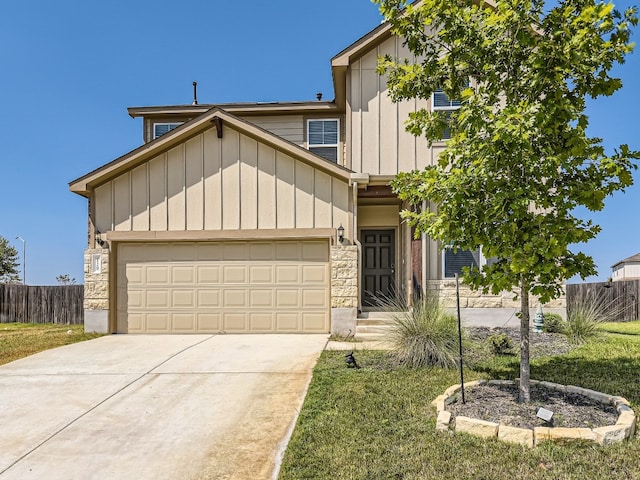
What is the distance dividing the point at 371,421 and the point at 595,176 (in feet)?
11.1

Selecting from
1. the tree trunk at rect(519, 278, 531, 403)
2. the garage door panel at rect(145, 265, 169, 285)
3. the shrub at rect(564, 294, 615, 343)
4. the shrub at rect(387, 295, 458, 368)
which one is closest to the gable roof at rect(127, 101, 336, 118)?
the garage door panel at rect(145, 265, 169, 285)

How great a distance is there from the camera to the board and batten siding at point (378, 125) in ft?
33.9

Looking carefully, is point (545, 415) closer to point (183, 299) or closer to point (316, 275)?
point (316, 275)

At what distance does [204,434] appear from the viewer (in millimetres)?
4266

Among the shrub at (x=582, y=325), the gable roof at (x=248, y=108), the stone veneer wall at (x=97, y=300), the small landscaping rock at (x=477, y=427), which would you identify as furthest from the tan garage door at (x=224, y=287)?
the small landscaping rock at (x=477, y=427)

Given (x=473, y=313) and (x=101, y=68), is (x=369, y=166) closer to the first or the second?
(x=473, y=313)

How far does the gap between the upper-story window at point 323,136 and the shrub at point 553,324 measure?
22.6 ft

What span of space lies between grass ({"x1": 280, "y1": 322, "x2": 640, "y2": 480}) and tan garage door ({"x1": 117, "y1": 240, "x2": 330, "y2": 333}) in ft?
12.7

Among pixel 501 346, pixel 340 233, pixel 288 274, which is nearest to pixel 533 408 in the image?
pixel 501 346

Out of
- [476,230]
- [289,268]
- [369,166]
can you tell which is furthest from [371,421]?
[369,166]

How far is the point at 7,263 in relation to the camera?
32.1 meters

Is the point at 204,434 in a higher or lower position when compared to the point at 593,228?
lower

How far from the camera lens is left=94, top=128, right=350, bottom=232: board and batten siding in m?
9.98

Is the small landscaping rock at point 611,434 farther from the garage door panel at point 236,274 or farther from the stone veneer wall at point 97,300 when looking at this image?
the stone veneer wall at point 97,300
